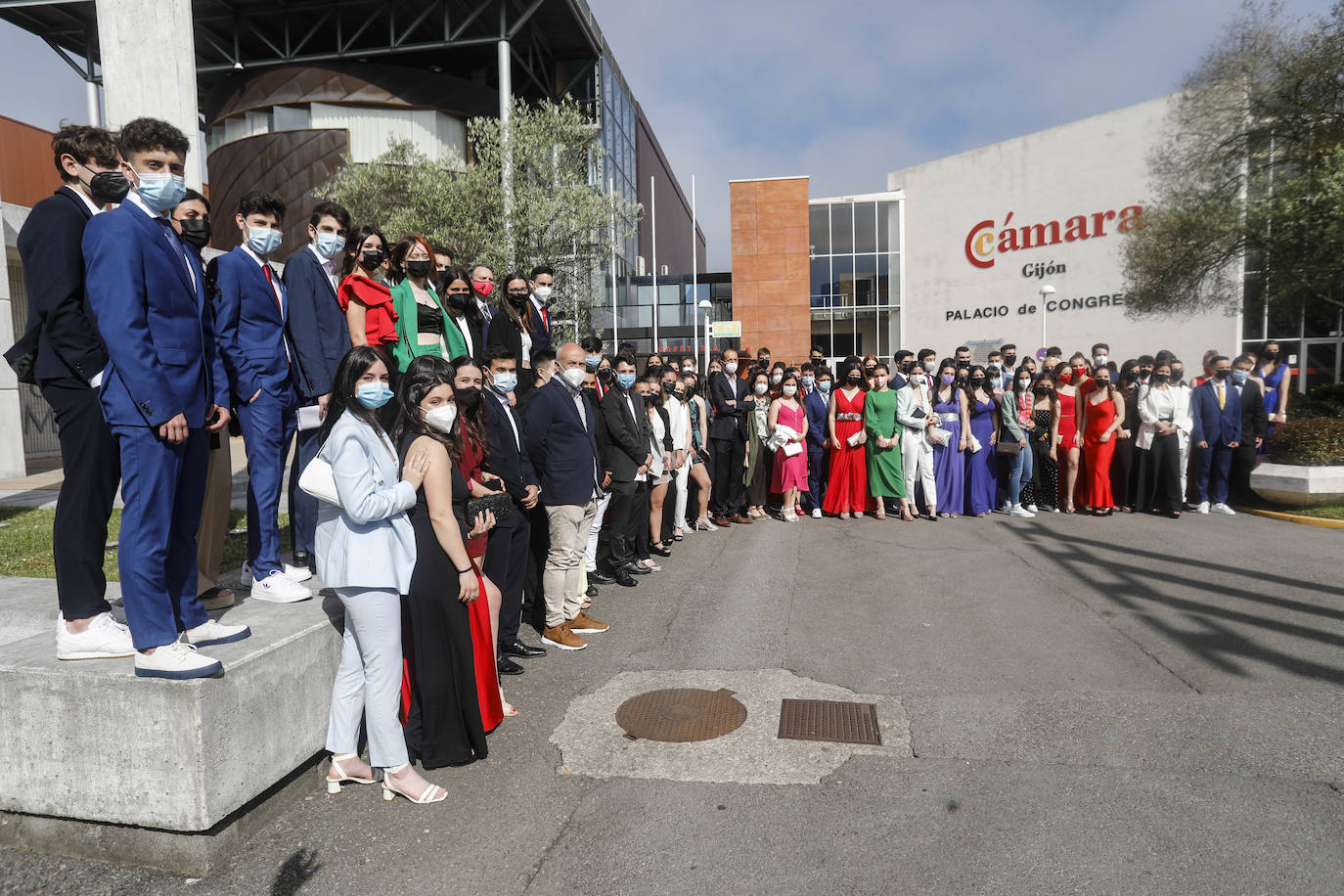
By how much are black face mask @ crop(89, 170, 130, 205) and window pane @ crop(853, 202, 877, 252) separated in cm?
3875

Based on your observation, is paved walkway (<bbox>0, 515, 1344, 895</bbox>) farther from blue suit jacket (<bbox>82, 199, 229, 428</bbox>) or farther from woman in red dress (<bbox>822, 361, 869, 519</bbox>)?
woman in red dress (<bbox>822, 361, 869, 519</bbox>)

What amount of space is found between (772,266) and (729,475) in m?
30.0

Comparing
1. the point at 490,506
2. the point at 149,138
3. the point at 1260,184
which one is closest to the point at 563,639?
the point at 490,506

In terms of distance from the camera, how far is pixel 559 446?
596cm

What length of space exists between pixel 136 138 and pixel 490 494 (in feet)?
7.16

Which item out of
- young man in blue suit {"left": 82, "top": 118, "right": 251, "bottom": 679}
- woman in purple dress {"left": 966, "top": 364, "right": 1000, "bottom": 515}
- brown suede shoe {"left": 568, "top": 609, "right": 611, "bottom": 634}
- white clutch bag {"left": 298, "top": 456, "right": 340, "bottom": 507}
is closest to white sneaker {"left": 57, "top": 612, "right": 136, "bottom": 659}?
young man in blue suit {"left": 82, "top": 118, "right": 251, "bottom": 679}

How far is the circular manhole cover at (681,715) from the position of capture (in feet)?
13.9

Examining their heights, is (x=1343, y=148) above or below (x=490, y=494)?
above

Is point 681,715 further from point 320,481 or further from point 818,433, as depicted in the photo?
point 818,433

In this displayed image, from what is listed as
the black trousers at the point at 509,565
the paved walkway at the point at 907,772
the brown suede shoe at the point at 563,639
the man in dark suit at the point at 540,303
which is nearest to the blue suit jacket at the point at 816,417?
the paved walkway at the point at 907,772

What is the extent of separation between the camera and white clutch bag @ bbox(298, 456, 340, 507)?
337 centimetres

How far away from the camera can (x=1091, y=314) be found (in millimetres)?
33219

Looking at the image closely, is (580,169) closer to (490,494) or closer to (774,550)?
(774,550)

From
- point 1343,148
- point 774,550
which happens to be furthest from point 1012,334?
point 774,550
